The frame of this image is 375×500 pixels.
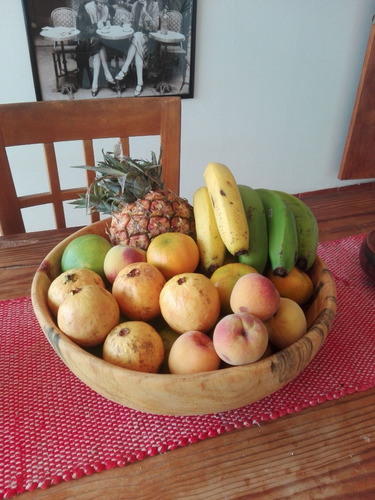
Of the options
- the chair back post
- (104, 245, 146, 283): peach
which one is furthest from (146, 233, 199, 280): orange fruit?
the chair back post

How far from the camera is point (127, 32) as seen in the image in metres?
1.88

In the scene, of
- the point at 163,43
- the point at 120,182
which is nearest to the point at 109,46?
the point at 163,43

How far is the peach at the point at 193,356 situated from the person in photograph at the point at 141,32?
1857mm

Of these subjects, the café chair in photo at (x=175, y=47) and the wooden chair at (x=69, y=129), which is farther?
the café chair in photo at (x=175, y=47)

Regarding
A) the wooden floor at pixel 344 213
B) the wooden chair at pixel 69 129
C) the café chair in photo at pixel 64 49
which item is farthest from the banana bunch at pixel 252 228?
the café chair in photo at pixel 64 49

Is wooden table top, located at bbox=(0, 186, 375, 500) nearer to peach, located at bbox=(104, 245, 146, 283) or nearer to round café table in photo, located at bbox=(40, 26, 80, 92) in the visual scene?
peach, located at bbox=(104, 245, 146, 283)

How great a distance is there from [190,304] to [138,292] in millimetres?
84

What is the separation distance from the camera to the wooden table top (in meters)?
0.42

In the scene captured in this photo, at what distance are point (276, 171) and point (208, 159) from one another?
541mm

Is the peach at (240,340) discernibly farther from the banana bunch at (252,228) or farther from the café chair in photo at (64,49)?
the café chair in photo at (64,49)

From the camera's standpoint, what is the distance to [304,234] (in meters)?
0.64

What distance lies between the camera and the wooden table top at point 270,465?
419 millimetres

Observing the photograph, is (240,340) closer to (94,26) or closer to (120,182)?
(120,182)

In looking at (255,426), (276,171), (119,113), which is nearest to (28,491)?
(255,426)
